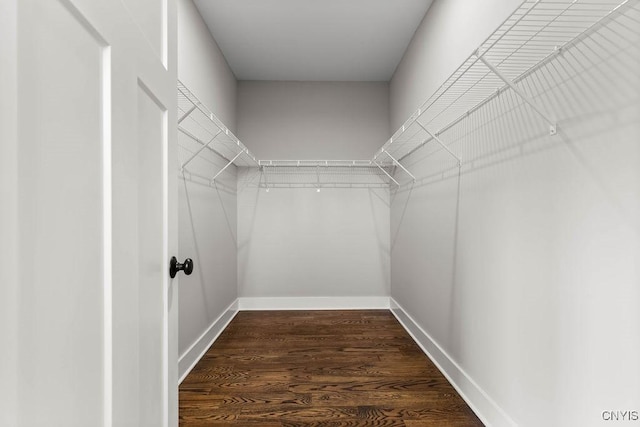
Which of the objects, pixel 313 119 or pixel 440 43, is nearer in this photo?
pixel 440 43

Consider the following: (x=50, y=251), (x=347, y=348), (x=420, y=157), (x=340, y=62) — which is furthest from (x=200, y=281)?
(x=340, y=62)

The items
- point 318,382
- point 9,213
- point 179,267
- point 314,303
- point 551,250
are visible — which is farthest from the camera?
point 314,303

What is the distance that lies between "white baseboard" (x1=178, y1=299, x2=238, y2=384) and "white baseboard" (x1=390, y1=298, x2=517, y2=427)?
1561 millimetres

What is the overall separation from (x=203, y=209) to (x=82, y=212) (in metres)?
1.94

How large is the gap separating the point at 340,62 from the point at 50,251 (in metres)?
3.07

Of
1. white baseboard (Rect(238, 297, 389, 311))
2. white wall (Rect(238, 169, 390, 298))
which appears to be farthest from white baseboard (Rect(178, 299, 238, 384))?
white wall (Rect(238, 169, 390, 298))

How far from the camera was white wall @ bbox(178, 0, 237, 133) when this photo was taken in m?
1.98

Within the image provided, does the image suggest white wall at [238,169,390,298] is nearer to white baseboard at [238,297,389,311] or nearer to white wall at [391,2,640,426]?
white baseboard at [238,297,389,311]

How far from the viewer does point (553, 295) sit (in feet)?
3.73

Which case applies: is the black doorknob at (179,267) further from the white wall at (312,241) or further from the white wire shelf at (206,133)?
the white wall at (312,241)

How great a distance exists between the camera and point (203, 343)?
7.69 feet

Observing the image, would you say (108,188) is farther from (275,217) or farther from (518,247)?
(275,217)

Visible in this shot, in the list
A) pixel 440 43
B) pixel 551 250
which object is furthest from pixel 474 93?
pixel 551 250

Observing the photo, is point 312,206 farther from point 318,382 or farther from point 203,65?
point 318,382
